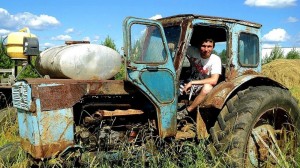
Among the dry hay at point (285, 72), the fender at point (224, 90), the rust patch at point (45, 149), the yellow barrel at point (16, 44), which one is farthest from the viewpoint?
the dry hay at point (285, 72)

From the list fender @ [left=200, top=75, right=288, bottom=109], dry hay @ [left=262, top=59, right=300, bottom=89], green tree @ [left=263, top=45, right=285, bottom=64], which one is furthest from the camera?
green tree @ [left=263, top=45, right=285, bottom=64]

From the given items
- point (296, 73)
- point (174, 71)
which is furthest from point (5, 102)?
point (296, 73)

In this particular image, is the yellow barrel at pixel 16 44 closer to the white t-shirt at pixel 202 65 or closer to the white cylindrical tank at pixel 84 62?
the white cylindrical tank at pixel 84 62

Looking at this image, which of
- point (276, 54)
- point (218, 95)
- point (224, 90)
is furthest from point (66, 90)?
point (276, 54)

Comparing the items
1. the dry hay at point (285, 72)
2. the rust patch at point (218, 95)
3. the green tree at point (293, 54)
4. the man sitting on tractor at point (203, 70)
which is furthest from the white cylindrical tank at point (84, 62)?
the green tree at point (293, 54)

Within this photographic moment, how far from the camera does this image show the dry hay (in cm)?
1381

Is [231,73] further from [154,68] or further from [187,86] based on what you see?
[154,68]

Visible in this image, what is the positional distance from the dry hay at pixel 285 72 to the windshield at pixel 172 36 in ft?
30.9

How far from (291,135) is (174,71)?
6.50ft

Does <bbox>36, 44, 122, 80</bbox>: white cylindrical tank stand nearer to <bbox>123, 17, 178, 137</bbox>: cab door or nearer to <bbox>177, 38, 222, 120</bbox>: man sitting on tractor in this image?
<bbox>123, 17, 178, 137</bbox>: cab door

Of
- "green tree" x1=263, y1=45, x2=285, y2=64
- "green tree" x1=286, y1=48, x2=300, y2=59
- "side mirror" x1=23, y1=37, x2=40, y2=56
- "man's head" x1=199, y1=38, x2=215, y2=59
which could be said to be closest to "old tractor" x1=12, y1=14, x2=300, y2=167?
"man's head" x1=199, y1=38, x2=215, y2=59

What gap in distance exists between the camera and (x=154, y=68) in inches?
171

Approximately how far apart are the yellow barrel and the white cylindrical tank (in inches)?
141

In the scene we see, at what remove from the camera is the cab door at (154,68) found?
4.19 metres
